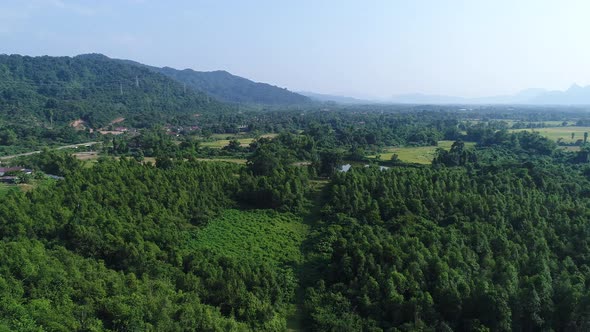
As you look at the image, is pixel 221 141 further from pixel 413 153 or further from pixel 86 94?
pixel 86 94

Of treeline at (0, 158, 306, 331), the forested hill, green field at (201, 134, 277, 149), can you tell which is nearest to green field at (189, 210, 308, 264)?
treeline at (0, 158, 306, 331)

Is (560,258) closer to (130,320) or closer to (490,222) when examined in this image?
(490,222)

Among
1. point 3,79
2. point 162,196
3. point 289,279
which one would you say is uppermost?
point 3,79

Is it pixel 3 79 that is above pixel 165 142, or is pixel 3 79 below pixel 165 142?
above

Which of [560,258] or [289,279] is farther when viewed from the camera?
[560,258]

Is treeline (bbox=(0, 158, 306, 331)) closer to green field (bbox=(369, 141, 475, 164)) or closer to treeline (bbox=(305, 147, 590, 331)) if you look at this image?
treeline (bbox=(305, 147, 590, 331))

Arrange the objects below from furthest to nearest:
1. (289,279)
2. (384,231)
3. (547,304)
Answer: (384,231) < (289,279) < (547,304)

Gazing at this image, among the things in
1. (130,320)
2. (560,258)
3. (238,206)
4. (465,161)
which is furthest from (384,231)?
(465,161)

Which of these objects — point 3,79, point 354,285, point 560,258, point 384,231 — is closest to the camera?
point 354,285
